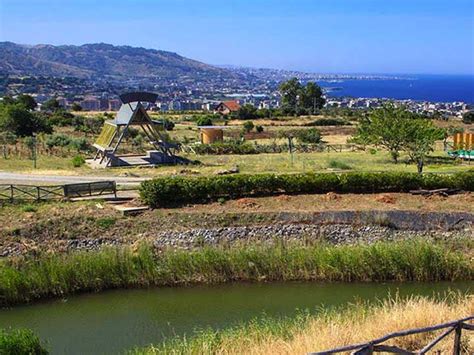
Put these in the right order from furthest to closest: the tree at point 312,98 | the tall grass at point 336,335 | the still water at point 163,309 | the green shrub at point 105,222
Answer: the tree at point 312,98, the green shrub at point 105,222, the still water at point 163,309, the tall grass at point 336,335

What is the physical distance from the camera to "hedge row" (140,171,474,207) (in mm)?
29328

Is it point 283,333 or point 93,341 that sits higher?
point 283,333

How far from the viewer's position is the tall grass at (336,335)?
12.5 meters

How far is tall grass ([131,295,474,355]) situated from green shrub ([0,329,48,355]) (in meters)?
2.25

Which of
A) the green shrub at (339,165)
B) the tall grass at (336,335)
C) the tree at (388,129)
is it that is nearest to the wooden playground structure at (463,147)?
the tree at (388,129)

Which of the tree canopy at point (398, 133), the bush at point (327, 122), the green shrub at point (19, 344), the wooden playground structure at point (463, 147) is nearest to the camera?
the green shrub at point (19, 344)

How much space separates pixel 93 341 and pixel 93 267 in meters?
4.92

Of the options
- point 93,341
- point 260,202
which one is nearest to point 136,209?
point 260,202

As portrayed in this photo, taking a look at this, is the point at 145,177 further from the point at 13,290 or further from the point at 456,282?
the point at 456,282

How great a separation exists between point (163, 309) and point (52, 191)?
11.5 m

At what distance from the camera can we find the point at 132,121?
144ft

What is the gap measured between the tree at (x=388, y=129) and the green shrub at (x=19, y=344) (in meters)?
33.6

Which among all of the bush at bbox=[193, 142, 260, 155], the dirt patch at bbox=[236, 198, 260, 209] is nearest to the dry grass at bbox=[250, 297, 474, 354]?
the dirt patch at bbox=[236, 198, 260, 209]

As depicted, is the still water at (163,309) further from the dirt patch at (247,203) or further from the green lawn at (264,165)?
the green lawn at (264,165)
